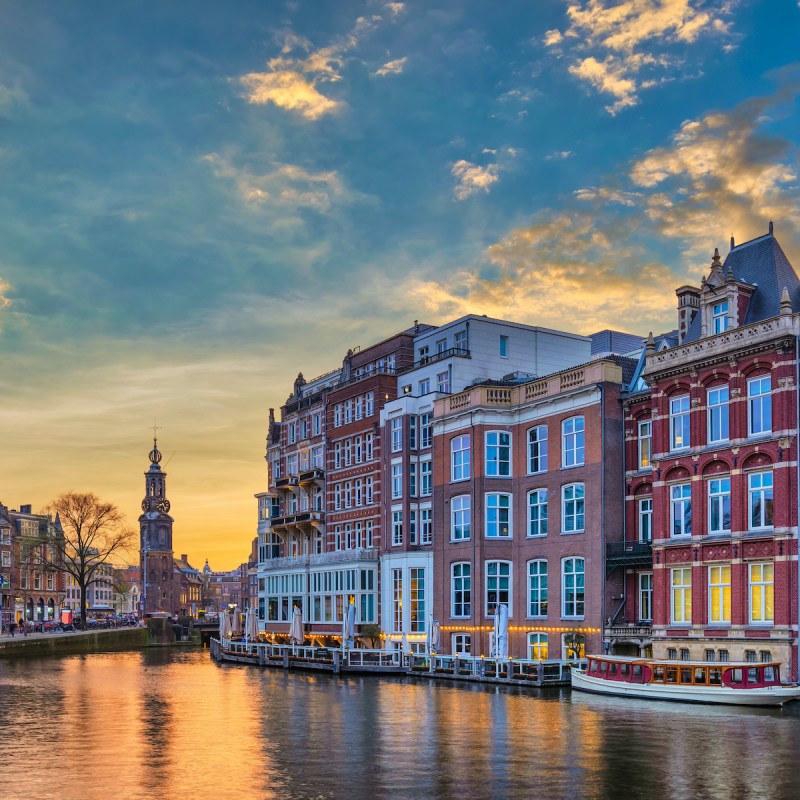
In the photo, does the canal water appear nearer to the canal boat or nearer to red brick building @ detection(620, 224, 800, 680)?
the canal boat

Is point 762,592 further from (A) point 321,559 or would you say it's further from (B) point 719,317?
(A) point 321,559

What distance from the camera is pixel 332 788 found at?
2647 cm

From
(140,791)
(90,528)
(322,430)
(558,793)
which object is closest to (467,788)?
(558,793)

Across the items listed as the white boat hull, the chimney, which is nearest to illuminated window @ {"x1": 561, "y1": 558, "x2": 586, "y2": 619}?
the white boat hull

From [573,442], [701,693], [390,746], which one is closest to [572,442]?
[573,442]

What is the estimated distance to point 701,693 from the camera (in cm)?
4447

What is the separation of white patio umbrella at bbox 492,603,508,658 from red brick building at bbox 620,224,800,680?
227 inches

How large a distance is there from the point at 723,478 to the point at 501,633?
15.5 metres

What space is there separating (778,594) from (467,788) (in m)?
25.8

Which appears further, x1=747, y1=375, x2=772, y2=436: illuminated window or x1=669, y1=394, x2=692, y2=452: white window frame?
x1=669, y1=394, x2=692, y2=452: white window frame

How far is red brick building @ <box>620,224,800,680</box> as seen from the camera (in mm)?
48344

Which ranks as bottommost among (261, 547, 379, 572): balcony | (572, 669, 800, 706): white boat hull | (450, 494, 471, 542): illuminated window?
(572, 669, 800, 706): white boat hull

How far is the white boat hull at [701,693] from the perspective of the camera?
141 ft

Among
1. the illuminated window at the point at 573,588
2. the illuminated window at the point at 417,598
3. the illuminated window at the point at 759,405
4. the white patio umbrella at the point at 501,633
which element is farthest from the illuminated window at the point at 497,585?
the illuminated window at the point at 759,405
